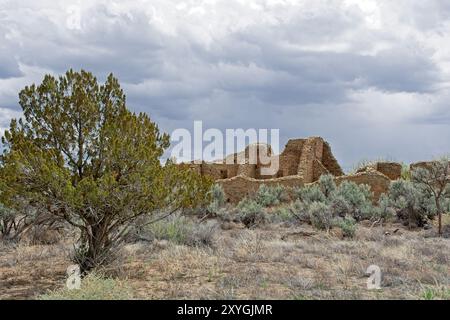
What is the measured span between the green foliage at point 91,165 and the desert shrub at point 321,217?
7981 mm

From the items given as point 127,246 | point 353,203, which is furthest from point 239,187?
point 127,246

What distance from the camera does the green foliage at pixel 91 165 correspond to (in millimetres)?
8052

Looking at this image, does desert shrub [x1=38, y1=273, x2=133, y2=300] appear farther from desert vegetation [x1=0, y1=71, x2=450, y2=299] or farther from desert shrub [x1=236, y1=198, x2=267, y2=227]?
desert shrub [x1=236, y1=198, x2=267, y2=227]

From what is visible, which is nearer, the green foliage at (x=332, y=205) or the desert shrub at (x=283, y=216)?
the green foliage at (x=332, y=205)

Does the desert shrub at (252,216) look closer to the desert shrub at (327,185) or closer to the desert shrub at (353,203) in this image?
the desert shrub at (353,203)

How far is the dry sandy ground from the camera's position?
7340 mm

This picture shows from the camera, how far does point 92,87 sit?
899cm

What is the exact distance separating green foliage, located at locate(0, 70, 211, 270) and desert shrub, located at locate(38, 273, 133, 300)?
3.73 ft

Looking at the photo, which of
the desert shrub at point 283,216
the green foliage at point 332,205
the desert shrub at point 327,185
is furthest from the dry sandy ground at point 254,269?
the desert shrub at point 327,185

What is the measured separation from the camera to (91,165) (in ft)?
28.9

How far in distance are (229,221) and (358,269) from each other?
10.1 m

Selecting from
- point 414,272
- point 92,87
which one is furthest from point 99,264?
point 414,272

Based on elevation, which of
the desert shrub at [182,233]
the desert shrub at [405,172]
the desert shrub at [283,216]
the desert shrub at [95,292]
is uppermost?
the desert shrub at [405,172]
